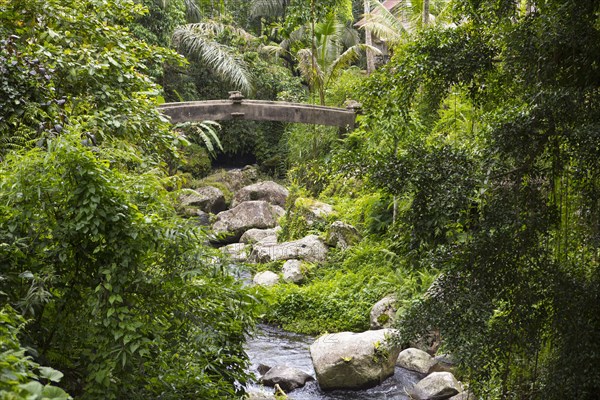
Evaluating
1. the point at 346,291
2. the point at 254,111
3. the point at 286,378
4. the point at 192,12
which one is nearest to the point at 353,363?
the point at 286,378

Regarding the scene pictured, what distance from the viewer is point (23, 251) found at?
5.04 m

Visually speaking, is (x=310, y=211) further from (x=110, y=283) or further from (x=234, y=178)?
(x=110, y=283)

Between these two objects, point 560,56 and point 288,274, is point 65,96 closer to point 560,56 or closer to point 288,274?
point 560,56

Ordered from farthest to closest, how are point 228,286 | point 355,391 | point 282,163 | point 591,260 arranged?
point 282,163 < point 355,391 < point 591,260 < point 228,286

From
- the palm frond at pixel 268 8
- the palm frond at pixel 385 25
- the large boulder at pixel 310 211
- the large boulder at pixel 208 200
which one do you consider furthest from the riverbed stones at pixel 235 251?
the palm frond at pixel 268 8

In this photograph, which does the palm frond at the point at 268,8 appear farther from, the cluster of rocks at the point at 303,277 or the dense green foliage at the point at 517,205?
the dense green foliage at the point at 517,205

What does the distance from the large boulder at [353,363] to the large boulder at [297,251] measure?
4994 mm

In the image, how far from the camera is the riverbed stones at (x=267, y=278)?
47.3 ft

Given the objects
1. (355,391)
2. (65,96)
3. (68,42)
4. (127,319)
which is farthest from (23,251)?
(355,391)

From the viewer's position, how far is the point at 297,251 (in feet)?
50.9

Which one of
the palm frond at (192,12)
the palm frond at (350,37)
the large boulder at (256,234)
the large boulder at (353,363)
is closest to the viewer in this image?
the large boulder at (353,363)

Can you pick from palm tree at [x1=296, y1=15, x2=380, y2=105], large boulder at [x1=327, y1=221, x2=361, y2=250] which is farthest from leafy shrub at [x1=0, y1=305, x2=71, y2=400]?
palm tree at [x1=296, y1=15, x2=380, y2=105]

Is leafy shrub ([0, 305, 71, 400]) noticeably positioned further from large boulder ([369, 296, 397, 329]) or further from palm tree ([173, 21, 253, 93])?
palm tree ([173, 21, 253, 93])

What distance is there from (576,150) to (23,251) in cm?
441
